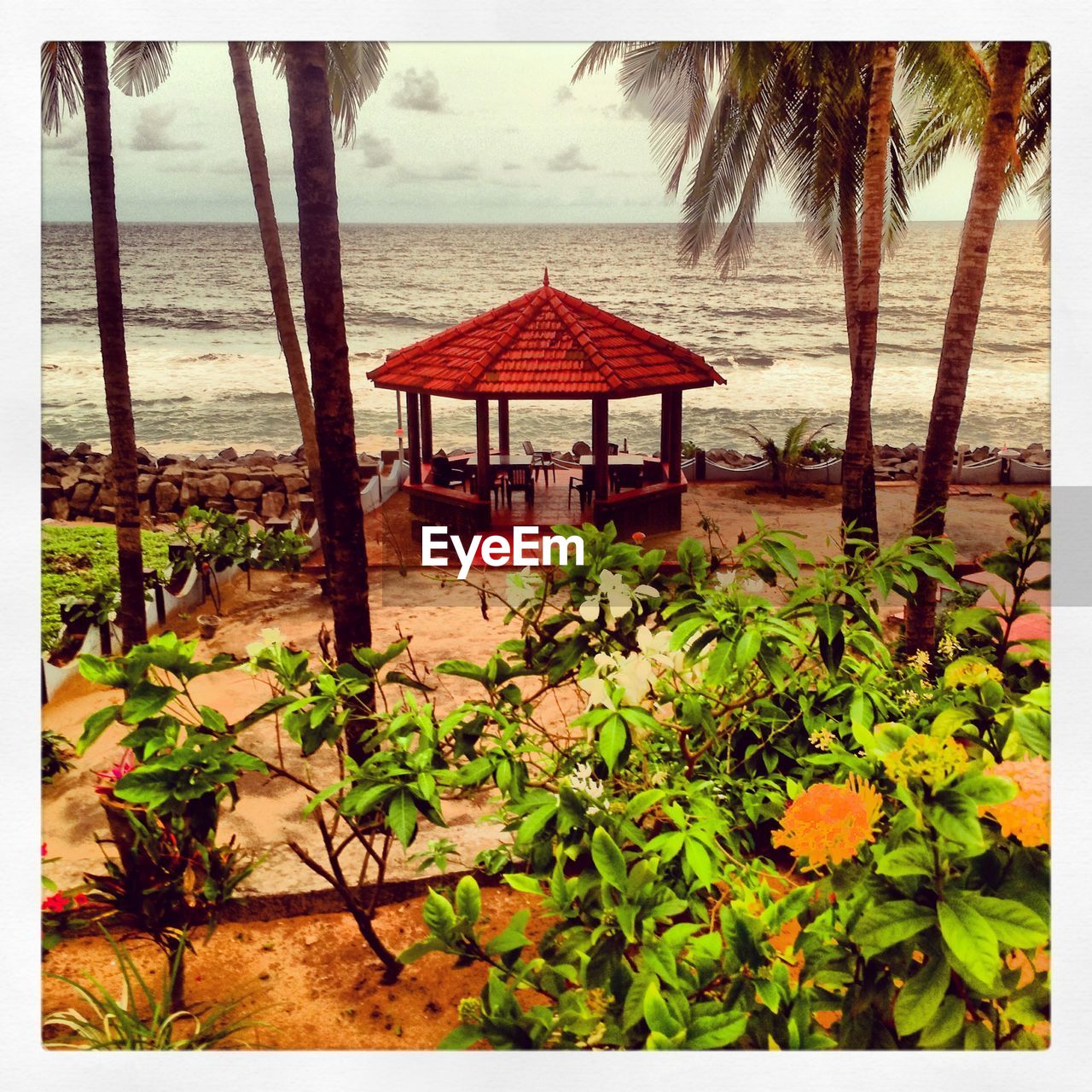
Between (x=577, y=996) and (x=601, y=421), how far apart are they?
2.24 m

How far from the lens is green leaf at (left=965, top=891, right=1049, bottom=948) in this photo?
53.0 inches

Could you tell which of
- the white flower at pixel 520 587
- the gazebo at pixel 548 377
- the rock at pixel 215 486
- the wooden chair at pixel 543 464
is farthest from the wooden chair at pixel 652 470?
the rock at pixel 215 486

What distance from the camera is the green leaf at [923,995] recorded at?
1.45m

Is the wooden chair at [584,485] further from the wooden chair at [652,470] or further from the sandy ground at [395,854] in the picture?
the sandy ground at [395,854]

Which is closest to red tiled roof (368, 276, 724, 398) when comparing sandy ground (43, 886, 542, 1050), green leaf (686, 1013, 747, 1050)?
sandy ground (43, 886, 542, 1050)

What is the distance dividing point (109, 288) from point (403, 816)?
5.19 ft

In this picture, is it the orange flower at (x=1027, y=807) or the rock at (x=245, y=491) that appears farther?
the rock at (x=245, y=491)

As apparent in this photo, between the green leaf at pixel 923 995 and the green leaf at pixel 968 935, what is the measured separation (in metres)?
0.09

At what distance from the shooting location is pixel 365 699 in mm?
2416

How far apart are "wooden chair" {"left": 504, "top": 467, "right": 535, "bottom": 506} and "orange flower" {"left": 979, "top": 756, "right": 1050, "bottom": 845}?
4.49 ft

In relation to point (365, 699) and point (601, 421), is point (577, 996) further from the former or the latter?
point (601, 421)

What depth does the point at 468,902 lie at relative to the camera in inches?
65.6
